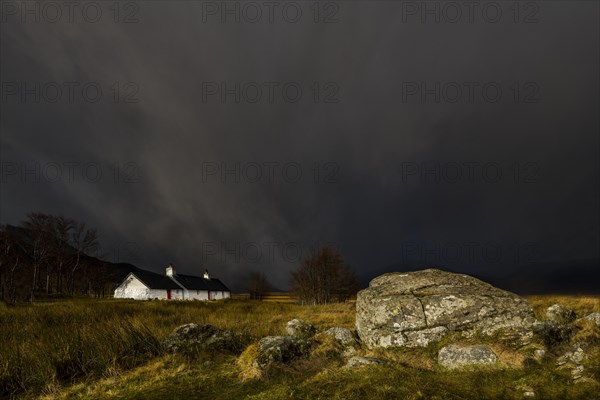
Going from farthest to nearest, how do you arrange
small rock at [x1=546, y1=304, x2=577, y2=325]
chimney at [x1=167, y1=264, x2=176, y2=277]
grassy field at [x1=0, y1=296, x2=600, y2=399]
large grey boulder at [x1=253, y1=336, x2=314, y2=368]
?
chimney at [x1=167, y1=264, x2=176, y2=277]
small rock at [x1=546, y1=304, x2=577, y2=325]
large grey boulder at [x1=253, y1=336, x2=314, y2=368]
grassy field at [x1=0, y1=296, x2=600, y2=399]

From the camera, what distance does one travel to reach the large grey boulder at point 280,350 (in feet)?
29.8

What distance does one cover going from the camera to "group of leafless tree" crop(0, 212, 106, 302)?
4341 centimetres

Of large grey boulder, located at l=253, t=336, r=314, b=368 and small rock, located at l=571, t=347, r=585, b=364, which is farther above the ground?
large grey boulder, located at l=253, t=336, r=314, b=368

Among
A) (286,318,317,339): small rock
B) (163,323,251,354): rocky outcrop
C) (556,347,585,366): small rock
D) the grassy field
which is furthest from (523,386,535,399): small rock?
(163,323,251,354): rocky outcrop

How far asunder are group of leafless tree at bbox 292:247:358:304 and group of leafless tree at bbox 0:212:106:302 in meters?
42.0

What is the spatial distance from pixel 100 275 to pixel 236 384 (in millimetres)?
76710

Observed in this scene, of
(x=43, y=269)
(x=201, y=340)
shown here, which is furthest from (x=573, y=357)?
(x=43, y=269)

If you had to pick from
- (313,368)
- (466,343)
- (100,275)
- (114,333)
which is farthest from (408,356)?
(100,275)

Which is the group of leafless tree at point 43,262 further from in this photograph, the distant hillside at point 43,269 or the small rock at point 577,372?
the small rock at point 577,372

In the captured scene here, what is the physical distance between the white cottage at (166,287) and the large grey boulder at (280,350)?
6411 cm

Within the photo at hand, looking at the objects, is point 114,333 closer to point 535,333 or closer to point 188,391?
point 188,391

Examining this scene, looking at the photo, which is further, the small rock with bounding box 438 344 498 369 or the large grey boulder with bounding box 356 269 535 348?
the large grey boulder with bounding box 356 269 535 348

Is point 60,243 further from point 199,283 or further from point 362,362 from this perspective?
point 362,362

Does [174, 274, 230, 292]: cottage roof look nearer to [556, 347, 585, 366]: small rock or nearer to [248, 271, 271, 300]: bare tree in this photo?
[248, 271, 271, 300]: bare tree
